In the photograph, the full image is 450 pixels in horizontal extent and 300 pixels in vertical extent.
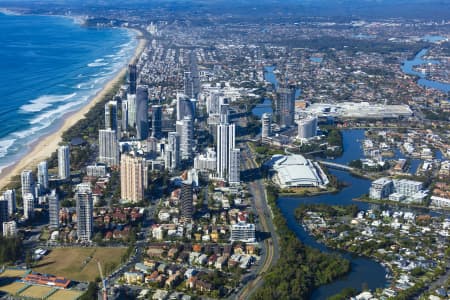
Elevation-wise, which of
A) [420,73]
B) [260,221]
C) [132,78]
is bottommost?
[260,221]

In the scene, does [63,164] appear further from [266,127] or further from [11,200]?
[266,127]

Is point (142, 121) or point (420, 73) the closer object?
point (142, 121)

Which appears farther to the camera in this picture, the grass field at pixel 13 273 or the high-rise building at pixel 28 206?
the high-rise building at pixel 28 206

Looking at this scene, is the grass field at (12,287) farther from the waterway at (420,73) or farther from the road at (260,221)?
the waterway at (420,73)

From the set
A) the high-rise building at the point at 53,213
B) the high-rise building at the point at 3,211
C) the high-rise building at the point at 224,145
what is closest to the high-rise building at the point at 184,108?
the high-rise building at the point at 224,145

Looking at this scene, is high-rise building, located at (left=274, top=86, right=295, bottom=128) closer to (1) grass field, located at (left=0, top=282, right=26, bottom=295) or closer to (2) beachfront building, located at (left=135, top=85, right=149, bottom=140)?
(2) beachfront building, located at (left=135, top=85, right=149, bottom=140)

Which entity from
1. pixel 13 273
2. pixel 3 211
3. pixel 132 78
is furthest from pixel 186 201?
pixel 132 78
